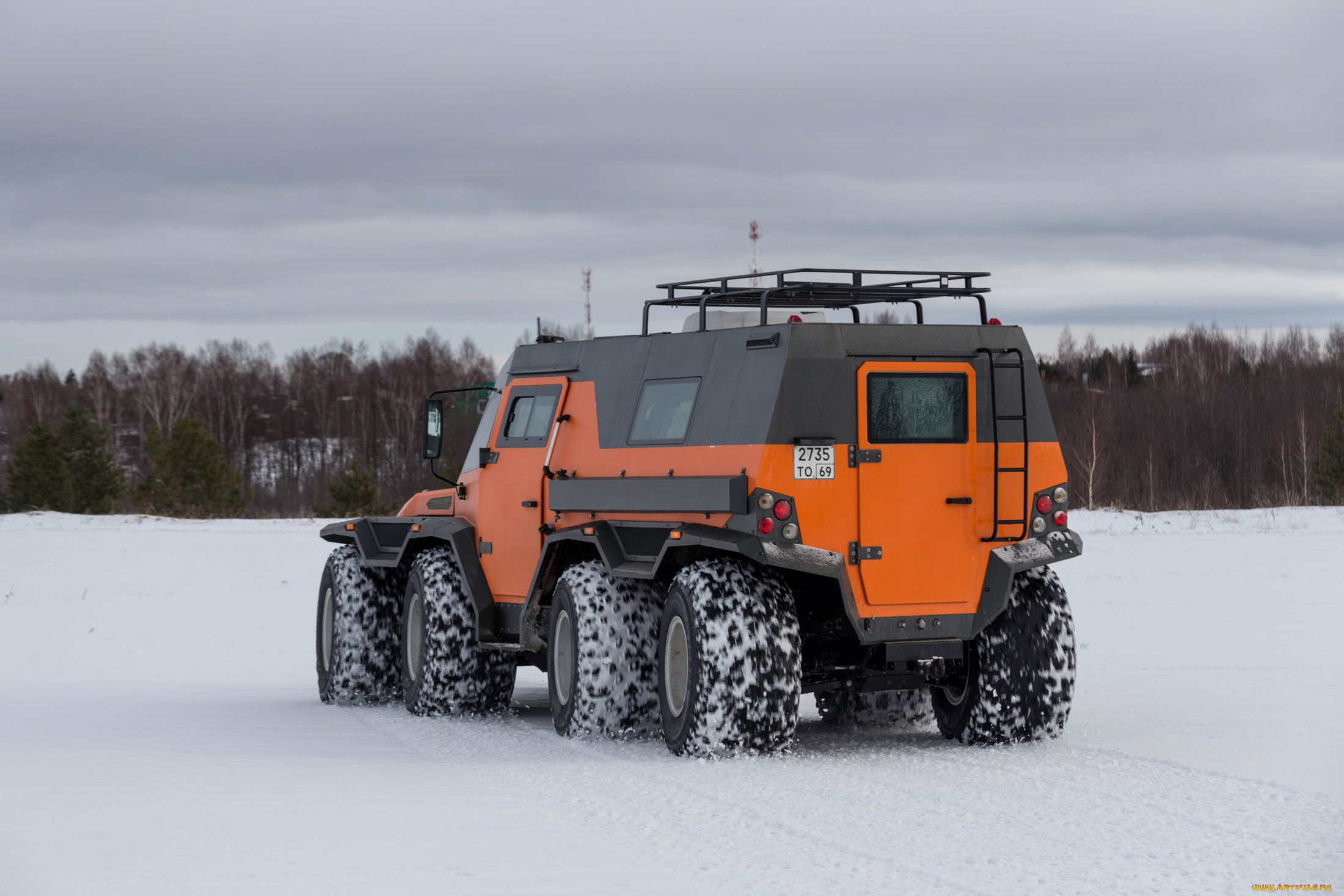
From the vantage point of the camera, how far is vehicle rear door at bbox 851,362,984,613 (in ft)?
30.5

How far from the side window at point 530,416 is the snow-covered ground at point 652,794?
6.87ft

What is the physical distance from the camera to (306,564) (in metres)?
28.1

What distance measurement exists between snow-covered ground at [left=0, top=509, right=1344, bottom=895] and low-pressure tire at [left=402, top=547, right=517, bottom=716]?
1.05 feet

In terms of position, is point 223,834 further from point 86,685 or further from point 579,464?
point 86,685

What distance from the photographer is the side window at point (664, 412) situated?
32.6ft

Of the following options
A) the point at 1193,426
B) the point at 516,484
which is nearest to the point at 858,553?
the point at 516,484

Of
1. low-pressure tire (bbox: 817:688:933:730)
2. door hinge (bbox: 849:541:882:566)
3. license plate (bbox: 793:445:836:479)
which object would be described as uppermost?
license plate (bbox: 793:445:836:479)

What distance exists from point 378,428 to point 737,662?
3496 inches

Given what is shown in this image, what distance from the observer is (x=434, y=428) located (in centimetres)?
1196

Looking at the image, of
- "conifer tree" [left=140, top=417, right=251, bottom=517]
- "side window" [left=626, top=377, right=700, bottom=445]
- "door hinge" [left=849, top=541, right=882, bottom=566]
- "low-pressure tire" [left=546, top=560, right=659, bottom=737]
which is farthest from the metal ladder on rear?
"conifer tree" [left=140, top=417, right=251, bottom=517]

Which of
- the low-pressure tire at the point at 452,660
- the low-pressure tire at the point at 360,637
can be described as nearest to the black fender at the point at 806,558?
the low-pressure tire at the point at 452,660

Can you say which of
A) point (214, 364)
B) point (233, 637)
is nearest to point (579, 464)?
point (233, 637)

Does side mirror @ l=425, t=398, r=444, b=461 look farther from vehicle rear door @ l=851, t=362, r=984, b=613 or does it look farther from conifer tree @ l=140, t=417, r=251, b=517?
conifer tree @ l=140, t=417, r=251, b=517

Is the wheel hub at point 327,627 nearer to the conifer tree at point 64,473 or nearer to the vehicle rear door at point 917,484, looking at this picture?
the vehicle rear door at point 917,484
